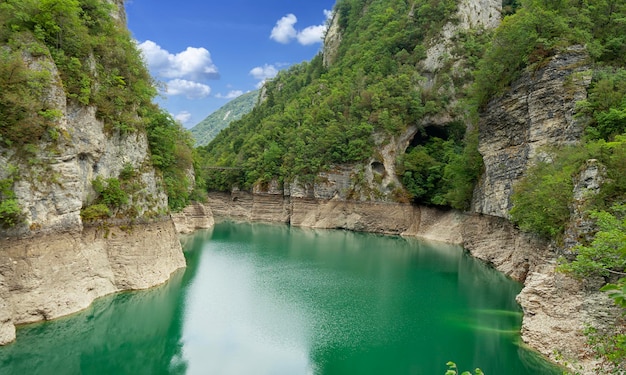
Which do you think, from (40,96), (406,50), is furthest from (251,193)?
(40,96)

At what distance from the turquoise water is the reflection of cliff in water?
4cm

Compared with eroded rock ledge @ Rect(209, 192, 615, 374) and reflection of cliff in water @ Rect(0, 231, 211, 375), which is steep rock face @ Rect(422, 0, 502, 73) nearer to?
eroded rock ledge @ Rect(209, 192, 615, 374)

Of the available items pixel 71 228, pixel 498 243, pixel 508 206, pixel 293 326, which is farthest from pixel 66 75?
pixel 498 243

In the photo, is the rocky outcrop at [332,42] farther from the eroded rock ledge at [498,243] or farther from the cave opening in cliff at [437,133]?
the eroded rock ledge at [498,243]

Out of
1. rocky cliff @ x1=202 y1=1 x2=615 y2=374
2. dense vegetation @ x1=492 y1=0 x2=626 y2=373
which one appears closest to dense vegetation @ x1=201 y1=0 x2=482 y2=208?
rocky cliff @ x1=202 y1=1 x2=615 y2=374

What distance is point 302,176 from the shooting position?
60.2 meters

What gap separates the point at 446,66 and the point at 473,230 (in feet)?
84.4

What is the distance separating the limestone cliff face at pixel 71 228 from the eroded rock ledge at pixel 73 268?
4cm

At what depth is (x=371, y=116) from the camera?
5669 cm

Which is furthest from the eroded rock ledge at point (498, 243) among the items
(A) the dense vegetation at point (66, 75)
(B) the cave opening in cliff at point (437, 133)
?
(A) the dense vegetation at point (66, 75)

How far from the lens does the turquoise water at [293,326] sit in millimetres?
15844

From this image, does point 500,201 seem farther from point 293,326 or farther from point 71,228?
point 71,228

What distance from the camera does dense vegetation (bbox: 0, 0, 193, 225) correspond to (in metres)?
16.6

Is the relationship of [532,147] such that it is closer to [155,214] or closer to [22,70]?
[155,214]
